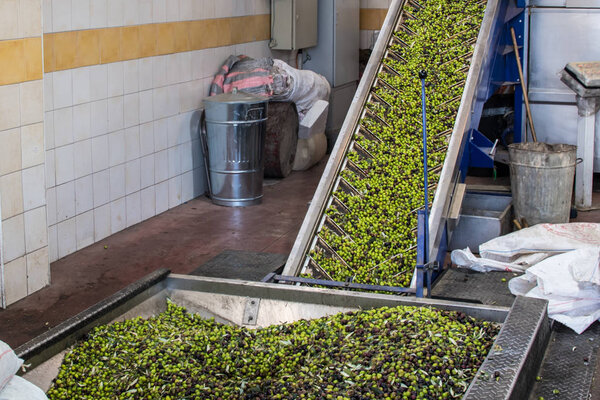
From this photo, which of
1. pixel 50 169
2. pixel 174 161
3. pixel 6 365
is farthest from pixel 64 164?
pixel 6 365

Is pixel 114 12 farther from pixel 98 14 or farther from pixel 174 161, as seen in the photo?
pixel 174 161

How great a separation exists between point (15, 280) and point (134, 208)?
5.97 ft

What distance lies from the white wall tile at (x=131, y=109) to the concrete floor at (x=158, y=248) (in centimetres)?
89

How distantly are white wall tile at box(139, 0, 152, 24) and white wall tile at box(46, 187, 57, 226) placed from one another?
70.0 inches

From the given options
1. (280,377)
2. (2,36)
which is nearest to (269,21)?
(2,36)

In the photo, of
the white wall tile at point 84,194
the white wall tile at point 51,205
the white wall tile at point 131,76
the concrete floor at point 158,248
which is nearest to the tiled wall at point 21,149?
the concrete floor at point 158,248

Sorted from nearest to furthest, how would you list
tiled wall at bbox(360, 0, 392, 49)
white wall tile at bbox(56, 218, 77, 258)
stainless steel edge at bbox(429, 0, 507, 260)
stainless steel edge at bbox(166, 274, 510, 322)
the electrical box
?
stainless steel edge at bbox(166, 274, 510, 322) → stainless steel edge at bbox(429, 0, 507, 260) → white wall tile at bbox(56, 218, 77, 258) → the electrical box → tiled wall at bbox(360, 0, 392, 49)

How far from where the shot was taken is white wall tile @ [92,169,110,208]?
641 cm

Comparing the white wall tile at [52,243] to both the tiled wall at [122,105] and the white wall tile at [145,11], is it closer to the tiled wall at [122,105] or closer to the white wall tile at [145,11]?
the tiled wall at [122,105]

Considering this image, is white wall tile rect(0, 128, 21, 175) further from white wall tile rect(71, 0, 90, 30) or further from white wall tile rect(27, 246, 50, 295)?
white wall tile rect(71, 0, 90, 30)

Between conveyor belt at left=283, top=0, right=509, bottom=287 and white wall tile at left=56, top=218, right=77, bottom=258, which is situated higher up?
conveyor belt at left=283, top=0, right=509, bottom=287

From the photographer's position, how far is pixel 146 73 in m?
6.95

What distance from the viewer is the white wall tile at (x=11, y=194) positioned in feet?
16.6

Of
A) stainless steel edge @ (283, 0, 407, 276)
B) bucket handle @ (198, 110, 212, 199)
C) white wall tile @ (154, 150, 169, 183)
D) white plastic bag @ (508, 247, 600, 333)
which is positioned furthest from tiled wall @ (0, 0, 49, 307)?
white plastic bag @ (508, 247, 600, 333)
